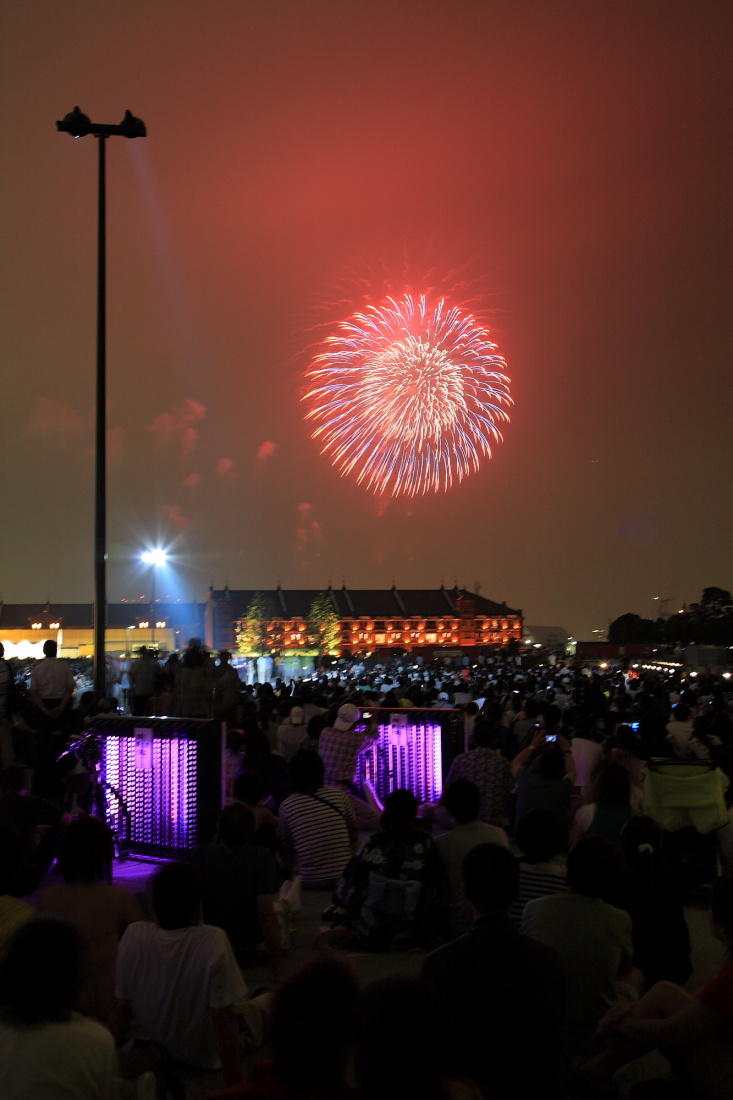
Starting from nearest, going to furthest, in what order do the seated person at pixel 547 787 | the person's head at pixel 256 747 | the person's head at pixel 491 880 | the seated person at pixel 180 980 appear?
the person's head at pixel 491 880 < the seated person at pixel 180 980 < the seated person at pixel 547 787 < the person's head at pixel 256 747

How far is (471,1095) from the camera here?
2.70 meters

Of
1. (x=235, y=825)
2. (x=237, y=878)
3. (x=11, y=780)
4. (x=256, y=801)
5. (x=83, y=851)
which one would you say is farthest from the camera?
(x=11, y=780)

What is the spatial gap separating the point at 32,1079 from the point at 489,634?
133861mm

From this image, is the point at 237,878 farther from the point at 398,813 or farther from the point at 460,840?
the point at 460,840

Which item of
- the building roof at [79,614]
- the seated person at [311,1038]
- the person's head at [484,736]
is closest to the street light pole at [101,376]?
the person's head at [484,736]

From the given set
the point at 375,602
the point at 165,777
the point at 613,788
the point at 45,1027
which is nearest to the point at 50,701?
the point at 165,777

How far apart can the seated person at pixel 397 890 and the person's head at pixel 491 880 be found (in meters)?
2.09

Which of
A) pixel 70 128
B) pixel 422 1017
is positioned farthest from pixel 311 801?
pixel 70 128

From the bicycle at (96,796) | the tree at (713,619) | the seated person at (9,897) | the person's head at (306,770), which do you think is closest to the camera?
the seated person at (9,897)

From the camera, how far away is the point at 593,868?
457 cm

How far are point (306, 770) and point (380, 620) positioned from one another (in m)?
128

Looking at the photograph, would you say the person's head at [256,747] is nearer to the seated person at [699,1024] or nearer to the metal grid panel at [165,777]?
the metal grid panel at [165,777]

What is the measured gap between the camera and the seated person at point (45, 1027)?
9.36 ft

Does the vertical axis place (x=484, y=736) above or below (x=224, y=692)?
below
